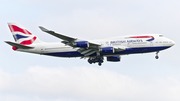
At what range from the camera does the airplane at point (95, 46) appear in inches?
2435

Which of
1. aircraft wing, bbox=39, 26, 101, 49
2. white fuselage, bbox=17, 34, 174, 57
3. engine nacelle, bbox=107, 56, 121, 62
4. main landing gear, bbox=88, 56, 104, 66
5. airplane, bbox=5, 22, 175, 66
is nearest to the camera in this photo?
aircraft wing, bbox=39, 26, 101, 49

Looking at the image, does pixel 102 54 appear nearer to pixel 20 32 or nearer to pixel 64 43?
pixel 64 43

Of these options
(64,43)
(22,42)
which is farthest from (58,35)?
(22,42)

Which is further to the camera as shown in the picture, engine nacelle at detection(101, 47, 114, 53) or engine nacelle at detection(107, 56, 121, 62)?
engine nacelle at detection(107, 56, 121, 62)

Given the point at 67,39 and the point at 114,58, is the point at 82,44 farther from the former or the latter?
the point at 114,58

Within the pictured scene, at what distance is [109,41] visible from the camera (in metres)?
64.1

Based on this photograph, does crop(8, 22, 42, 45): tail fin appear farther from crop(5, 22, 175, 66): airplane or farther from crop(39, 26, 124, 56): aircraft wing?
crop(39, 26, 124, 56): aircraft wing

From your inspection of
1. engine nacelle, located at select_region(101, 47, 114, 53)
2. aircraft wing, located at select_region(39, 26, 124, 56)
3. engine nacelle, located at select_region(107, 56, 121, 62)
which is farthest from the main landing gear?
engine nacelle, located at select_region(101, 47, 114, 53)

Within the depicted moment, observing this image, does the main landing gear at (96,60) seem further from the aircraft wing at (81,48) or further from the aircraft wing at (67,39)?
the aircraft wing at (67,39)

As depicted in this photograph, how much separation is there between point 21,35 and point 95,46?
1652cm

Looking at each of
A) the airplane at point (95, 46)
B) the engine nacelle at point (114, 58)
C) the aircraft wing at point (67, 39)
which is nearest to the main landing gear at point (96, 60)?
the airplane at point (95, 46)

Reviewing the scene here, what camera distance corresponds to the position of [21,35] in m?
69.4

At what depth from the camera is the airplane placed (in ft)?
203

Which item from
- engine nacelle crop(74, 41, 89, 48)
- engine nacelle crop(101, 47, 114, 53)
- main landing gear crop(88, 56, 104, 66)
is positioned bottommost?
main landing gear crop(88, 56, 104, 66)
